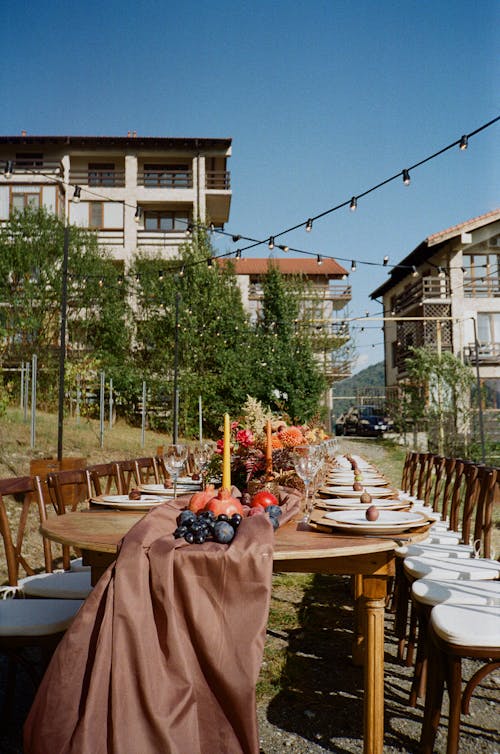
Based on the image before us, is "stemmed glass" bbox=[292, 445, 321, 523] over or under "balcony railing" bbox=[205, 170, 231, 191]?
under

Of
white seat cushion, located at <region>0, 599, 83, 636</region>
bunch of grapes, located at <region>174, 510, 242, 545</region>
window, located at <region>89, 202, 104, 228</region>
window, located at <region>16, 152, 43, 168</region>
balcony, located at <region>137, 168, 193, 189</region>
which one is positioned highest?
window, located at <region>16, 152, 43, 168</region>

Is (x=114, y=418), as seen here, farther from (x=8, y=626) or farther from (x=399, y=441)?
(x=8, y=626)

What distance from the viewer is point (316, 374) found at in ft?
66.3

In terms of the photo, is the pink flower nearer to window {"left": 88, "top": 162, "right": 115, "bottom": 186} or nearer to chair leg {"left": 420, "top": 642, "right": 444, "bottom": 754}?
chair leg {"left": 420, "top": 642, "right": 444, "bottom": 754}

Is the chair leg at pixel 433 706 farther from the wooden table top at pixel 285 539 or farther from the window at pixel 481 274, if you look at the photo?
the window at pixel 481 274

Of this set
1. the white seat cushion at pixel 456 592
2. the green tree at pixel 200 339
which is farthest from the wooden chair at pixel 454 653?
the green tree at pixel 200 339

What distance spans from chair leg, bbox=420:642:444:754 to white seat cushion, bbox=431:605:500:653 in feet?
0.43

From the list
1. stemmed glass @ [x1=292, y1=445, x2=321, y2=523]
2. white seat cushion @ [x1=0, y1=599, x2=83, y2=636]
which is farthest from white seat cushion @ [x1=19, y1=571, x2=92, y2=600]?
stemmed glass @ [x1=292, y1=445, x2=321, y2=523]

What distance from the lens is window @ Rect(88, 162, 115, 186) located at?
25250 mm

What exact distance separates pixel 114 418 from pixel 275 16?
49.8 feet

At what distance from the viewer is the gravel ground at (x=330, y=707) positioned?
2.56m

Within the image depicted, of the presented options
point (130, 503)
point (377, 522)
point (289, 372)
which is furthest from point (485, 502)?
point (289, 372)

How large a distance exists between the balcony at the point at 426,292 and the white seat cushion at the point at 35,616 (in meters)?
20.6

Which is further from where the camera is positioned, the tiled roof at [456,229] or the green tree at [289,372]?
the tiled roof at [456,229]
